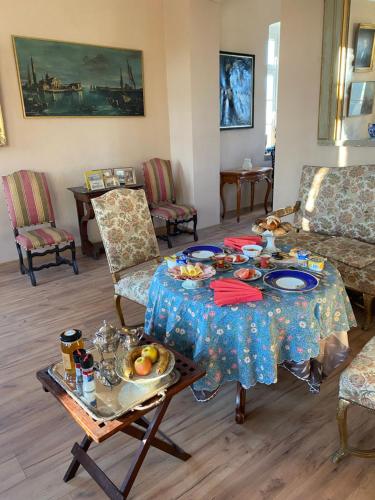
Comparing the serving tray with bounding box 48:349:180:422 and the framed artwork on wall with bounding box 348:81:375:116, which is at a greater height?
the framed artwork on wall with bounding box 348:81:375:116

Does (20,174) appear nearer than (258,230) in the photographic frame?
No

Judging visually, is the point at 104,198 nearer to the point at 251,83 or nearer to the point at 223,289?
the point at 223,289

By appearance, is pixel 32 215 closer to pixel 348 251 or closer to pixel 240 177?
pixel 240 177

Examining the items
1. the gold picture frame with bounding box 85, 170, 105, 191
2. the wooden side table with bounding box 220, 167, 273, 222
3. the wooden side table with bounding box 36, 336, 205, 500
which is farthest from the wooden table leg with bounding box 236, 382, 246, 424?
the wooden side table with bounding box 220, 167, 273, 222

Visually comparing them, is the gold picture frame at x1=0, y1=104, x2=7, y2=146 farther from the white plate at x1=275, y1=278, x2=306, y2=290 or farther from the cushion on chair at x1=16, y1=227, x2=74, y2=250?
the white plate at x1=275, y1=278, x2=306, y2=290

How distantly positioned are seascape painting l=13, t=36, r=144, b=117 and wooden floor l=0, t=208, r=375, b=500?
2844mm

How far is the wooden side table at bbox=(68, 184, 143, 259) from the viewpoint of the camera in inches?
164

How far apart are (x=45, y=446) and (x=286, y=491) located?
1157mm

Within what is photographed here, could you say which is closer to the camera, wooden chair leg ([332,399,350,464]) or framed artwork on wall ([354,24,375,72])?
wooden chair leg ([332,399,350,464])

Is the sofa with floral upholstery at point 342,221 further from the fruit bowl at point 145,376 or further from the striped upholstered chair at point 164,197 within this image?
the fruit bowl at point 145,376

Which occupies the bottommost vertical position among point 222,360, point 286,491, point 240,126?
point 286,491

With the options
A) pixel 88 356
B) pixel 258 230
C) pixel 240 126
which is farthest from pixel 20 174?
pixel 240 126

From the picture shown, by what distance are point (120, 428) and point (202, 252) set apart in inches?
46.7

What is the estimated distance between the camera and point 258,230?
219cm
